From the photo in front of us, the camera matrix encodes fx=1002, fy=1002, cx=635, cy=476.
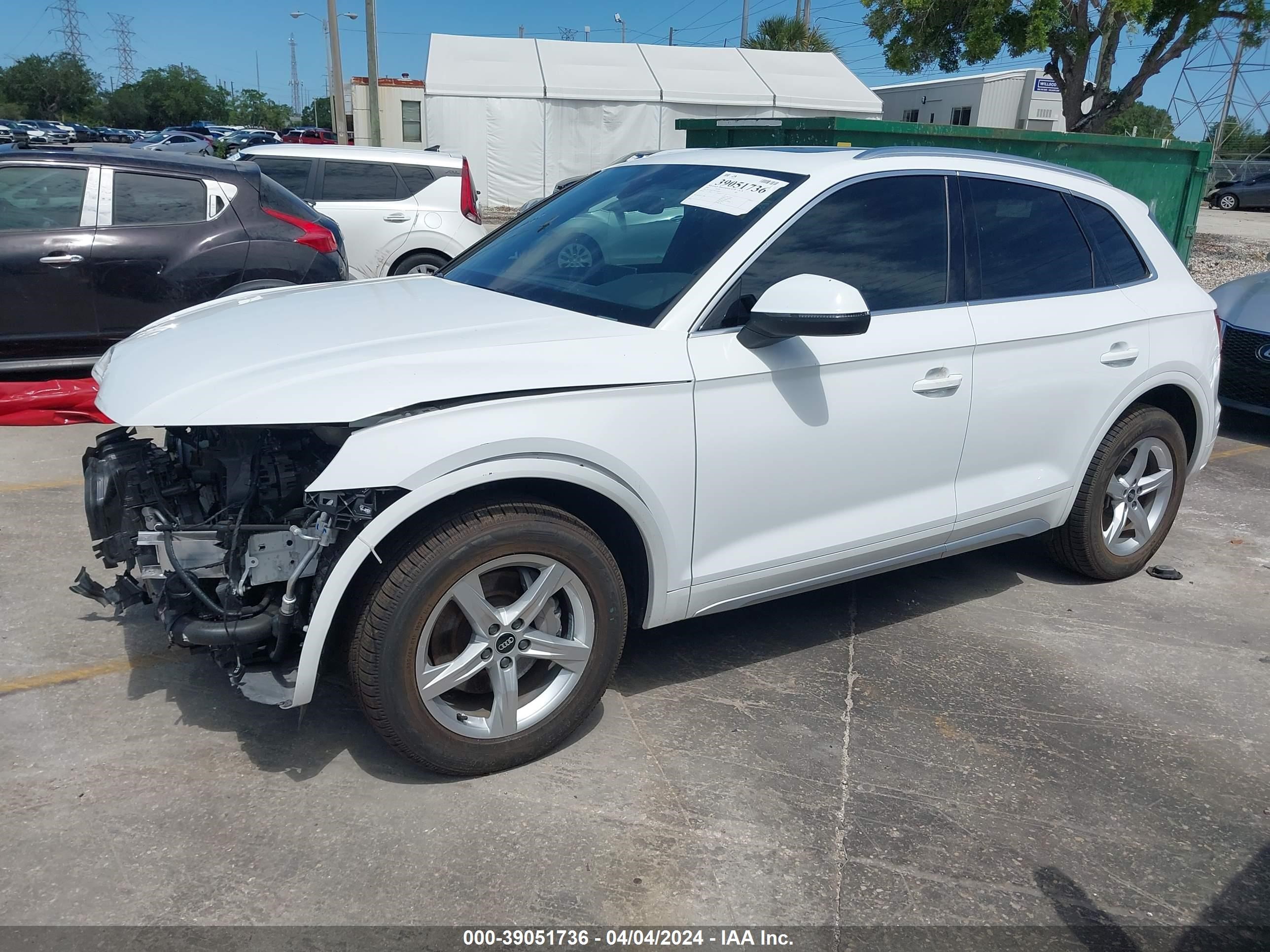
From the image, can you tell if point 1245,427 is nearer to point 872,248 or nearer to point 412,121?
point 872,248

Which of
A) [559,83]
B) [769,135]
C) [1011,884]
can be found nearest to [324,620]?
[1011,884]

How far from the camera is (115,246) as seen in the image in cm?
623

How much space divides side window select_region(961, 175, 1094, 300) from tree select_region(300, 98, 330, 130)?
8289 cm

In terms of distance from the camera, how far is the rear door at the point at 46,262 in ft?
19.9

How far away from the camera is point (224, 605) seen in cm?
272

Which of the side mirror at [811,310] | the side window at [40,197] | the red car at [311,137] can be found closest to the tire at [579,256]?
the side mirror at [811,310]

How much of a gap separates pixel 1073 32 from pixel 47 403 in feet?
54.7

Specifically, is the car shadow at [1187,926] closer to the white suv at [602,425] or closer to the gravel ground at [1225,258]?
the white suv at [602,425]

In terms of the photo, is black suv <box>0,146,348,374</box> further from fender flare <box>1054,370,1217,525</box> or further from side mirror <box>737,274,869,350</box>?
fender flare <box>1054,370,1217,525</box>

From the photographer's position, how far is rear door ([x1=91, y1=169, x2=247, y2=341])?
625cm

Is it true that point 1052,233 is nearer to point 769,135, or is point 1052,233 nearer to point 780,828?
point 780,828

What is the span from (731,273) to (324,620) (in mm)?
1613

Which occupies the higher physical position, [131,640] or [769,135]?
[769,135]

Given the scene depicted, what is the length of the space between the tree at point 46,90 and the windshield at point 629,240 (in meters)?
86.6
